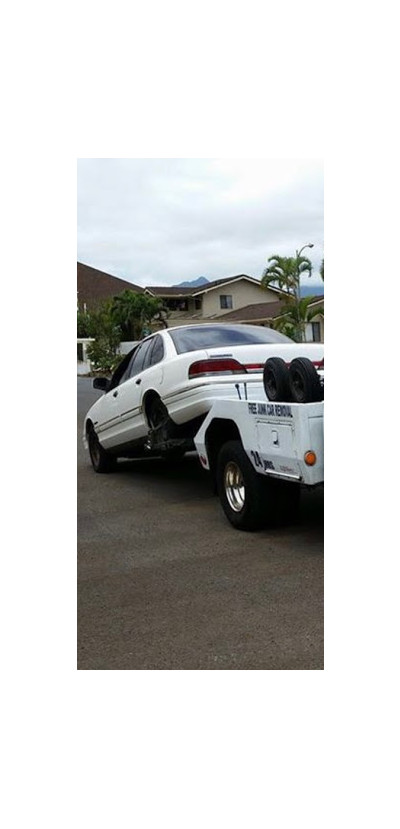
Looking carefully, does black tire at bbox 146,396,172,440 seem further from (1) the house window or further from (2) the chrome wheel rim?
(1) the house window

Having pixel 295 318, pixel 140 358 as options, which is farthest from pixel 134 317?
pixel 295 318

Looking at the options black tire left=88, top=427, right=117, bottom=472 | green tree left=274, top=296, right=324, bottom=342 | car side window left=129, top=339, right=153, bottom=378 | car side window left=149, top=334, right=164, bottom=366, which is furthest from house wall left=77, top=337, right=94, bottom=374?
black tire left=88, top=427, right=117, bottom=472

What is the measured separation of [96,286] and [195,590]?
2.73m

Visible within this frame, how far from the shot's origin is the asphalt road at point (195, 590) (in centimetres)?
391

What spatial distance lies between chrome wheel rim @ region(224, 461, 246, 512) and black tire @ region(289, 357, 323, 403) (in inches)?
40.1

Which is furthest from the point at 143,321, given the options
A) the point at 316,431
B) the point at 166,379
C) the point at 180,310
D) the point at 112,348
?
the point at 316,431

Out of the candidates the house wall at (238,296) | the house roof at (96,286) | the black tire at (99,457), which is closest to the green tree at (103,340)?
the house roof at (96,286)

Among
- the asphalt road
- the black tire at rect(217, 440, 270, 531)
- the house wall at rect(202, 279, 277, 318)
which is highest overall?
the house wall at rect(202, 279, 277, 318)

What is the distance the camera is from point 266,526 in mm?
5906

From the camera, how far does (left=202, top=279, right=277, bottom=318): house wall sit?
11.3 m

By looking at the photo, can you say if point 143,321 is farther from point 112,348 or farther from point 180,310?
point 180,310

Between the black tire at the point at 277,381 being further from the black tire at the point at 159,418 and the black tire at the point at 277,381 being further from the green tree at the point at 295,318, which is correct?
the black tire at the point at 159,418

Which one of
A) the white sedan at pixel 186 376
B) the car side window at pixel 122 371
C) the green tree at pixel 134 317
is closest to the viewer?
the white sedan at pixel 186 376
